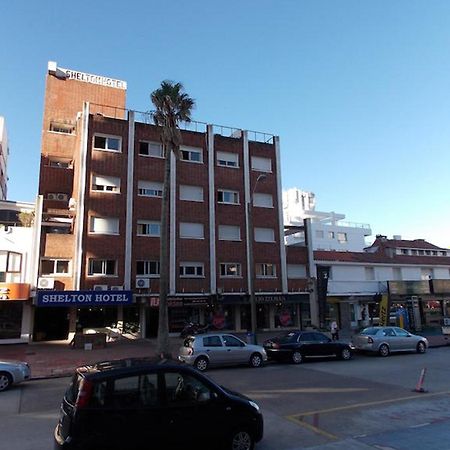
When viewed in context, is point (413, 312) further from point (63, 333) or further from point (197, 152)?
point (63, 333)

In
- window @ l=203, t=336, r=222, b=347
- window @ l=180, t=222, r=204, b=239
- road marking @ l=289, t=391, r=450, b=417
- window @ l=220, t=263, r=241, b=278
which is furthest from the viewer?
window @ l=220, t=263, r=241, b=278

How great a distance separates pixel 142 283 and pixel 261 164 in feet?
45.4

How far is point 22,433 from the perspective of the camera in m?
8.74

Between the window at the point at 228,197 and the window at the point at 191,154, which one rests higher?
the window at the point at 191,154

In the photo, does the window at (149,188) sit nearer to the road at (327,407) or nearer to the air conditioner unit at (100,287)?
the air conditioner unit at (100,287)

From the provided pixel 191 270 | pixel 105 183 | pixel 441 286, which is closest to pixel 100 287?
pixel 191 270

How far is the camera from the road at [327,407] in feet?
26.2

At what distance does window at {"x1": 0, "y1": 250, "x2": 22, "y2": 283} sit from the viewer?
27.9 m

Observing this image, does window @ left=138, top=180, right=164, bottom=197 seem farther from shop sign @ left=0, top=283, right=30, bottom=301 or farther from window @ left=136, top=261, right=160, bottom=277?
shop sign @ left=0, top=283, right=30, bottom=301

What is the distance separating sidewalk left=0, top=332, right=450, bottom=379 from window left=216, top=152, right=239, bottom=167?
43.0ft

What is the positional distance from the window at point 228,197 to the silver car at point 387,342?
15009 mm

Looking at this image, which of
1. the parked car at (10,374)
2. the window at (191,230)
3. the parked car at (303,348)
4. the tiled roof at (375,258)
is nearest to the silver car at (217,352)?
the parked car at (303,348)

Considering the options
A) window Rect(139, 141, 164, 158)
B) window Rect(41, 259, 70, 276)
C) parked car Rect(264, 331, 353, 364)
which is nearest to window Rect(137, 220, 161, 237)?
window Rect(139, 141, 164, 158)

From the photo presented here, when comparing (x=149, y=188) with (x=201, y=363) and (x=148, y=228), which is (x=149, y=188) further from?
(x=201, y=363)
